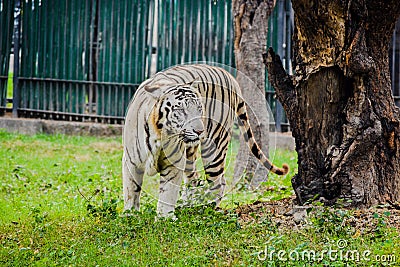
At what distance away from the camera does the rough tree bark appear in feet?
20.4

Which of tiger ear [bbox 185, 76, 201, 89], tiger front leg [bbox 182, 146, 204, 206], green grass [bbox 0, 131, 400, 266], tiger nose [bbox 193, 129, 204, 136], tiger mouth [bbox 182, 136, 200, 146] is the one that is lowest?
green grass [bbox 0, 131, 400, 266]

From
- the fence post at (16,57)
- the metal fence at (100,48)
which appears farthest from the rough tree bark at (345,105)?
the fence post at (16,57)

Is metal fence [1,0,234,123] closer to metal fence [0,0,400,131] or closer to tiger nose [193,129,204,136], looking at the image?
A: metal fence [0,0,400,131]

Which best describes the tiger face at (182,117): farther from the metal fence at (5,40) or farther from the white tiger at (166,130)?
the metal fence at (5,40)

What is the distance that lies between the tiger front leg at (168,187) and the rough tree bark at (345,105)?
1.16 meters

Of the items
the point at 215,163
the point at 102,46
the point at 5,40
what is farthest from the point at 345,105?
the point at 5,40

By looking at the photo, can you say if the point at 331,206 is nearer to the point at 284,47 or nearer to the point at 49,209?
the point at 49,209

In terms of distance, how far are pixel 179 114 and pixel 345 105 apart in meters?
1.54

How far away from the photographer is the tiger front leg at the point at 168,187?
22.3 ft

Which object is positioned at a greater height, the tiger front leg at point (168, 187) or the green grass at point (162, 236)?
the tiger front leg at point (168, 187)

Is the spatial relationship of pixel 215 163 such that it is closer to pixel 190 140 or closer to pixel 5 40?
pixel 190 140

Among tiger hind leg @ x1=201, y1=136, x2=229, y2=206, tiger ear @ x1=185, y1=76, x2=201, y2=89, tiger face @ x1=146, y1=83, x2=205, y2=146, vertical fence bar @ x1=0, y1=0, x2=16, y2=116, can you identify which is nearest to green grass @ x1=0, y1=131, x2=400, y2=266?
tiger hind leg @ x1=201, y1=136, x2=229, y2=206

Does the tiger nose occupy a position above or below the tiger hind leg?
above

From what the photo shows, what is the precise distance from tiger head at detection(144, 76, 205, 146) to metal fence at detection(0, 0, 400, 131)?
711 centimetres
